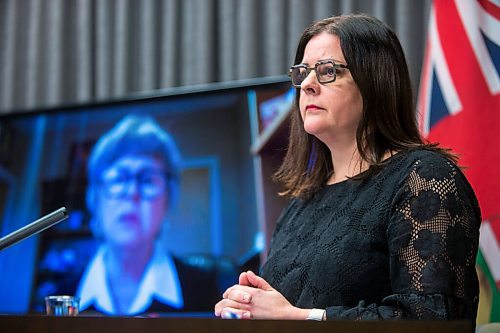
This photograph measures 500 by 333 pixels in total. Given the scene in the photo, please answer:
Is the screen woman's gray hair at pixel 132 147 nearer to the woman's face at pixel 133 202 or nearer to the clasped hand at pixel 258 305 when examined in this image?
the woman's face at pixel 133 202

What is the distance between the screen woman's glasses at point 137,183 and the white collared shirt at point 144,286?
0.21m

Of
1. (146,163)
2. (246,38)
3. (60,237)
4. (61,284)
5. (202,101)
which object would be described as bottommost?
(61,284)

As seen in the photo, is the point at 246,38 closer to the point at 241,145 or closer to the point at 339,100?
the point at 241,145

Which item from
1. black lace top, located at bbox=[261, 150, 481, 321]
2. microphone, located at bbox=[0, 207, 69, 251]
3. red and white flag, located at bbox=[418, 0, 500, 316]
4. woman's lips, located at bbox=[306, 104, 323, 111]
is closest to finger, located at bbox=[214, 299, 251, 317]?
black lace top, located at bbox=[261, 150, 481, 321]

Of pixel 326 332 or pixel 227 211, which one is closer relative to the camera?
pixel 326 332

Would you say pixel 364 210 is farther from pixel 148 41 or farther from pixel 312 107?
pixel 148 41

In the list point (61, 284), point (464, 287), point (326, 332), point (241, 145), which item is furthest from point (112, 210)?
point (326, 332)

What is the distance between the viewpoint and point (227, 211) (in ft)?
9.58

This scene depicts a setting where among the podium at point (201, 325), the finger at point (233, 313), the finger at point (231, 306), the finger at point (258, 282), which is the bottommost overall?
the finger at point (233, 313)

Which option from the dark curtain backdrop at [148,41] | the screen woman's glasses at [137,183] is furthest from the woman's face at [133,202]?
the dark curtain backdrop at [148,41]

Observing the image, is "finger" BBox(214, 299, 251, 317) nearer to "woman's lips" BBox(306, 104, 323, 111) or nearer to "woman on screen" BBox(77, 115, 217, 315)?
"woman's lips" BBox(306, 104, 323, 111)

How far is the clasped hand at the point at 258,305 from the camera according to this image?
1.50 meters

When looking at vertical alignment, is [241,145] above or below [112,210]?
above

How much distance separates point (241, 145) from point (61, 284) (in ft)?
3.09
